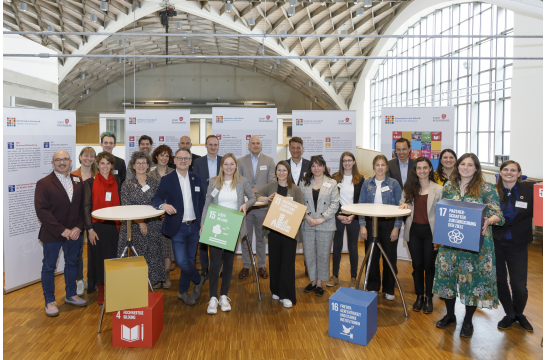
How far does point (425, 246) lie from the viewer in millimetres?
3658

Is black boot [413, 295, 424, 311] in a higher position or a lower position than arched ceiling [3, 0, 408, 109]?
lower

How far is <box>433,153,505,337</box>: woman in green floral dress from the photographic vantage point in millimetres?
3127

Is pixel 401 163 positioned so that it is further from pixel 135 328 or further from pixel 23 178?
pixel 23 178

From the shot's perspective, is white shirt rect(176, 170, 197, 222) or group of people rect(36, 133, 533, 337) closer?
group of people rect(36, 133, 533, 337)

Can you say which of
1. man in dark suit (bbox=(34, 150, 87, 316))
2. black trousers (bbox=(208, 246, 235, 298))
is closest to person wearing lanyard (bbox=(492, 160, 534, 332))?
black trousers (bbox=(208, 246, 235, 298))

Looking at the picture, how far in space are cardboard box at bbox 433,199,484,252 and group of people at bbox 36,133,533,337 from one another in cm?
20

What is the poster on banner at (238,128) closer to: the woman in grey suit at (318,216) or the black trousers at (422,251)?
the woman in grey suit at (318,216)

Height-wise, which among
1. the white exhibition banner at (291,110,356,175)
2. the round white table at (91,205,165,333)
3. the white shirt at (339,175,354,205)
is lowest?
the round white table at (91,205,165,333)

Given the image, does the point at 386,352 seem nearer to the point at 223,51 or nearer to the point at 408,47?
the point at 408,47

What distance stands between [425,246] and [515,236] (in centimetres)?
73

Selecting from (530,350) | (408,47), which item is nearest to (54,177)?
(530,350)

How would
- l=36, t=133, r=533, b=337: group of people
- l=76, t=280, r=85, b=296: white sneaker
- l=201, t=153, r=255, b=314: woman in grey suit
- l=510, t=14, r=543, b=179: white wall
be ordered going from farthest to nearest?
l=510, t=14, r=543, b=179: white wall, l=76, t=280, r=85, b=296: white sneaker, l=201, t=153, r=255, b=314: woman in grey suit, l=36, t=133, r=533, b=337: group of people

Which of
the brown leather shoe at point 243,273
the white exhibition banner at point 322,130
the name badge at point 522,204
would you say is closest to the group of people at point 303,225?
the name badge at point 522,204

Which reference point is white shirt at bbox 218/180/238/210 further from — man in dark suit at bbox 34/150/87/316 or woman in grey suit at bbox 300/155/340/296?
man in dark suit at bbox 34/150/87/316
